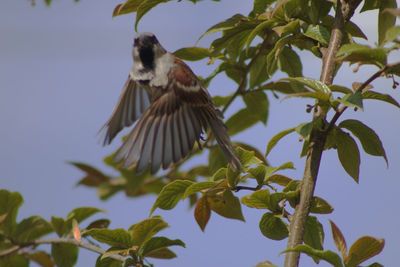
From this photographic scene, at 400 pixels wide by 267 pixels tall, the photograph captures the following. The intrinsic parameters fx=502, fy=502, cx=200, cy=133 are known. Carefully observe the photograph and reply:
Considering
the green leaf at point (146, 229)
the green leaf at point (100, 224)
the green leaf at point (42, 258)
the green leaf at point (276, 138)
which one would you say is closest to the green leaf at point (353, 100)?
the green leaf at point (276, 138)

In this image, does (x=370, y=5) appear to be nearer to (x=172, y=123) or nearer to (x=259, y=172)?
(x=259, y=172)

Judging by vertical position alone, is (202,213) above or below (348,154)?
below

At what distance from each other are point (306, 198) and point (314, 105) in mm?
238

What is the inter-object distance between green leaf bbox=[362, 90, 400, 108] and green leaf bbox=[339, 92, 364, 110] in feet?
0.15

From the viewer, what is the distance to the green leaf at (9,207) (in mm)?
1910

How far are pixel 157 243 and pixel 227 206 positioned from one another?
0.86ft

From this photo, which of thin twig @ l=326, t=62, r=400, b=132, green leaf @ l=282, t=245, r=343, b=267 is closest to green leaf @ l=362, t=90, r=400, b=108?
thin twig @ l=326, t=62, r=400, b=132

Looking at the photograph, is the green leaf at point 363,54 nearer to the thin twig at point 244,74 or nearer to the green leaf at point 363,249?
the green leaf at point 363,249

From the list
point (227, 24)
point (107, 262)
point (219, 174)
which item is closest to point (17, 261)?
point (107, 262)

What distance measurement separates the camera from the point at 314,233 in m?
1.37

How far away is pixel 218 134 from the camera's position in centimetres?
183

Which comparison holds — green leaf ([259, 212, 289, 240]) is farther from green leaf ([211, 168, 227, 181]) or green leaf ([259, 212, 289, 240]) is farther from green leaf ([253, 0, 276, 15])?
green leaf ([253, 0, 276, 15])

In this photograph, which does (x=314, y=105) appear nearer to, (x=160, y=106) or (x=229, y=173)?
(x=229, y=173)

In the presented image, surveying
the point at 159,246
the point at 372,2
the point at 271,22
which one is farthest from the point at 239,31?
the point at 159,246
